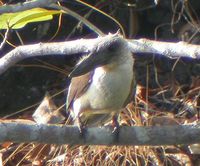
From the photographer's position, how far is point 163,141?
3.99 m

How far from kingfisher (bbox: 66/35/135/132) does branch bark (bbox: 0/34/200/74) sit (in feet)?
0.24

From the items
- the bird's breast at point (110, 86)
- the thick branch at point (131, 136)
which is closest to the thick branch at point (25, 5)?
the bird's breast at point (110, 86)

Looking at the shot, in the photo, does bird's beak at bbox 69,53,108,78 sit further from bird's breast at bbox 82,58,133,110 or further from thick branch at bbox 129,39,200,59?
thick branch at bbox 129,39,200,59

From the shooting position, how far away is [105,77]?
4027 millimetres

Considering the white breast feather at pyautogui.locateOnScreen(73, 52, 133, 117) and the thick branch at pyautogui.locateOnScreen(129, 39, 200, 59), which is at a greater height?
the thick branch at pyautogui.locateOnScreen(129, 39, 200, 59)

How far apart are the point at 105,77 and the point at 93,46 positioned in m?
0.18

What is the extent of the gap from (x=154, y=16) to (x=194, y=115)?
3.34 feet

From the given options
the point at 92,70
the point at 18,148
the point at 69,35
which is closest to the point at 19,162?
the point at 18,148

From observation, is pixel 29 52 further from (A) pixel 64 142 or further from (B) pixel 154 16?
(B) pixel 154 16

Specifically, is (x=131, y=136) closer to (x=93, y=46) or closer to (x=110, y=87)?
(x=110, y=87)

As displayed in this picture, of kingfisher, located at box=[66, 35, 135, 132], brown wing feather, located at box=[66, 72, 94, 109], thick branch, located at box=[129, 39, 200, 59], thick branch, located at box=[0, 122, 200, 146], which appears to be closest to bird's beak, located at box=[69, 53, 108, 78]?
kingfisher, located at box=[66, 35, 135, 132]

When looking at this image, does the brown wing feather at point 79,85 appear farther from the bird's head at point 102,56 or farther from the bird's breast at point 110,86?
the bird's head at point 102,56

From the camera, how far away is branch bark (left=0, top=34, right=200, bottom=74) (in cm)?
414

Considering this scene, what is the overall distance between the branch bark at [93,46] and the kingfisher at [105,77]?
Result: 0.07 metres
